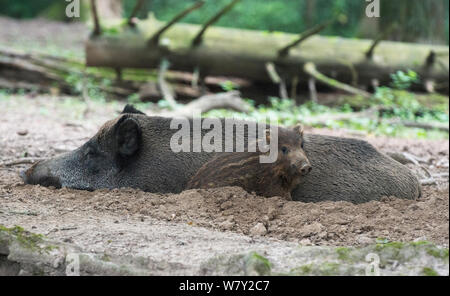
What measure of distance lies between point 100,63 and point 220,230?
7756mm

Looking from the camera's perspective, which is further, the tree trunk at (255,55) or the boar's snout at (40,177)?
the tree trunk at (255,55)

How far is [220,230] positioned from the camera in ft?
12.5

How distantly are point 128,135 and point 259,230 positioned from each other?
1.64 metres

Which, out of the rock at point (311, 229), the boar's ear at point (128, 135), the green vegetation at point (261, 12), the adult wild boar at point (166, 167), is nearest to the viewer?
A: the rock at point (311, 229)

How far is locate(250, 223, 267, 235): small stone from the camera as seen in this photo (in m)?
3.75

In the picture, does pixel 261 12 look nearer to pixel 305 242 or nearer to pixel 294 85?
pixel 294 85

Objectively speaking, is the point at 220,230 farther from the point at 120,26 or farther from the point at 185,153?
the point at 120,26

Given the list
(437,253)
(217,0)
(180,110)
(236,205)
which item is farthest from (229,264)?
(217,0)

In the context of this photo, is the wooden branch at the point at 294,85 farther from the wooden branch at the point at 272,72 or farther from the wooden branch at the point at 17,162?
the wooden branch at the point at 17,162

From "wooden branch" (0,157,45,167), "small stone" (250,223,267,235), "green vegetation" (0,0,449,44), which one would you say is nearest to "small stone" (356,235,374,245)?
"small stone" (250,223,267,235)

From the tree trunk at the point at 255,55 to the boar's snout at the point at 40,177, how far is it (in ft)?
19.8

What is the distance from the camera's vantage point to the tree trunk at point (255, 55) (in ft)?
35.6

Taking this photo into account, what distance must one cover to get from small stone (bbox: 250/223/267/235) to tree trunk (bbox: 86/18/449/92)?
7.55 m

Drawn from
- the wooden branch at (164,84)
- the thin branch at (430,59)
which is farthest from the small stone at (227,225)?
the thin branch at (430,59)
